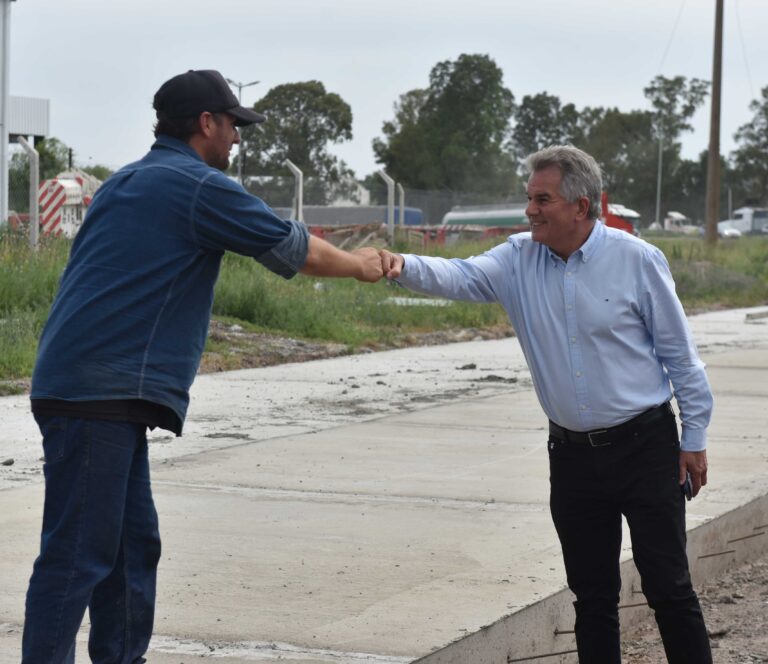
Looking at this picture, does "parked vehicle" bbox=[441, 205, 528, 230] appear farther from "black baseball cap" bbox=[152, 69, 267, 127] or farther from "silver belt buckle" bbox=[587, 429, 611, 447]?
"black baseball cap" bbox=[152, 69, 267, 127]

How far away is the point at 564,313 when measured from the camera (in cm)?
445

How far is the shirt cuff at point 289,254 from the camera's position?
162 inches

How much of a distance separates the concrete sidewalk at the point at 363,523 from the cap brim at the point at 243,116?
163 centimetres

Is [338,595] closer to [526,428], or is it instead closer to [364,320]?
[526,428]

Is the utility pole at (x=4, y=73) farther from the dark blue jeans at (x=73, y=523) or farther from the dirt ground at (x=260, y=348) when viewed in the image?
the dark blue jeans at (x=73, y=523)

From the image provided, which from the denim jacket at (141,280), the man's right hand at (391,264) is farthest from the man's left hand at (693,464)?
the denim jacket at (141,280)

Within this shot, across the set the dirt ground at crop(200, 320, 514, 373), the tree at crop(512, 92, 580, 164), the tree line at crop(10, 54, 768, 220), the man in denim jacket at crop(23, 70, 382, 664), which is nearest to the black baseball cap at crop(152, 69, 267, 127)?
the man in denim jacket at crop(23, 70, 382, 664)

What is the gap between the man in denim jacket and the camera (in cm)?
393

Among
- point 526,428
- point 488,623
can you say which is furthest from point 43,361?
point 526,428

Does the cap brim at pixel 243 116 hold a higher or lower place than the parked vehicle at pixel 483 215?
higher

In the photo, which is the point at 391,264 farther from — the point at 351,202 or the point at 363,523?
the point at 351,202

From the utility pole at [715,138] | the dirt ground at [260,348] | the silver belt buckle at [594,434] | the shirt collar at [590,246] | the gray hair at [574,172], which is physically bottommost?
the dirt ground at [260,348]

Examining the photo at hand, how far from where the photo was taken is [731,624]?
6043mm

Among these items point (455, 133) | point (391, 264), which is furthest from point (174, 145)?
point (455, 133)
